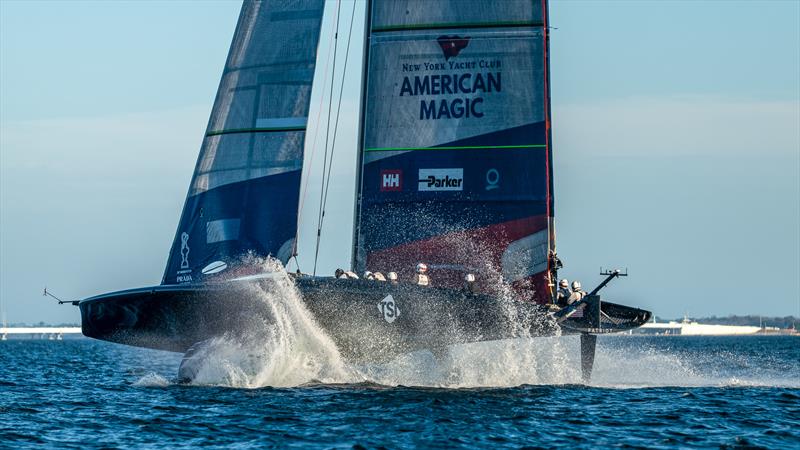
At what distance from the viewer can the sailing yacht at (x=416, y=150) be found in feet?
73.9

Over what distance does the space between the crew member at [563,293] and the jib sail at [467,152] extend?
33 cm

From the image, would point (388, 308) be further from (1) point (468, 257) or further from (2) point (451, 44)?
(2) point (451, 44)

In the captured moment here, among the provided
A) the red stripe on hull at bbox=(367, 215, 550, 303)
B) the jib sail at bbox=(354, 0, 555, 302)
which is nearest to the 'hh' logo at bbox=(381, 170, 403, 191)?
the jib sail at bbox=(354, 0, 555, 302)

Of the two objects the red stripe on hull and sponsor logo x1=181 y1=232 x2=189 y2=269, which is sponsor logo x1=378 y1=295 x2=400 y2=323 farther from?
sponsor logo x1=181 y1=232 x2=189 y2=269

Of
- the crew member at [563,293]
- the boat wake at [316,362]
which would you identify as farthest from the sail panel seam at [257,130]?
the crew member at [563,293]

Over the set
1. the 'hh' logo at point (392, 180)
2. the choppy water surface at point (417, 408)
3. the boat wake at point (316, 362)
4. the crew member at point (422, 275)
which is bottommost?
the choppy water surface at point (417, 408)

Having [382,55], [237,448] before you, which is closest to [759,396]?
[382,55]

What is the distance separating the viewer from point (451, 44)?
2289cm

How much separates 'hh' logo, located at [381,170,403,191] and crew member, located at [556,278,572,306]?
3.36 metres

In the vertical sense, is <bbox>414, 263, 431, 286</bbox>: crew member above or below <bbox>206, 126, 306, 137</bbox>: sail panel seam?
below

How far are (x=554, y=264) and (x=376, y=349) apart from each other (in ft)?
12.8

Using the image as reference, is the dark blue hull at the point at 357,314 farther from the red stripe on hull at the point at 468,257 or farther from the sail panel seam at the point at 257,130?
the sail panel seam at the point at 257,130

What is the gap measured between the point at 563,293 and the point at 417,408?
A: 532cm

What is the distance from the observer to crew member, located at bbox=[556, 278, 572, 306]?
23.0 m
